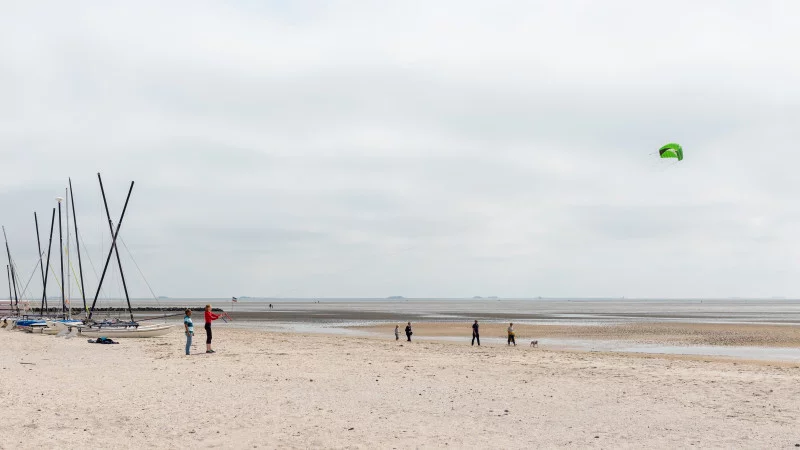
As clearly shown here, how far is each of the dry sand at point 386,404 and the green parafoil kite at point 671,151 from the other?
11154 millimetres

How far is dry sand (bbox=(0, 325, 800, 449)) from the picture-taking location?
11258mm

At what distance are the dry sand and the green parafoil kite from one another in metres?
11.2

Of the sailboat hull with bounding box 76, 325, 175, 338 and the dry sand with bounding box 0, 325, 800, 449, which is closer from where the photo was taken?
the dry sand with bounding box 0, 325, 800, 449

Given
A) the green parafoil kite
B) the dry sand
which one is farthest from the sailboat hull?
the green parafoil kite

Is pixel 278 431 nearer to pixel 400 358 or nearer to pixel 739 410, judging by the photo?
pixel 739 410

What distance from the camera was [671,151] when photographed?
101 feet

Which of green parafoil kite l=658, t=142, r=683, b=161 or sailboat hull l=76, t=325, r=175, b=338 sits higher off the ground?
green parafoil kite l=658, t=142, r=683, b=161

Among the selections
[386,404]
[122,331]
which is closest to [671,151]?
[386,404]

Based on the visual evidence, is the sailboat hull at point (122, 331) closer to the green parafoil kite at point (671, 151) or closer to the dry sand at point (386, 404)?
the dry sand at point (386, 404)

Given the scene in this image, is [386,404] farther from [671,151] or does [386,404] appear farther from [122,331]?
[122,331]

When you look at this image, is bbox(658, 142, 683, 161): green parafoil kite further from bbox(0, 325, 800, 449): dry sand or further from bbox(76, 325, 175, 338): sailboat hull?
bbox(76, 325, 175, 338): sailboat hull

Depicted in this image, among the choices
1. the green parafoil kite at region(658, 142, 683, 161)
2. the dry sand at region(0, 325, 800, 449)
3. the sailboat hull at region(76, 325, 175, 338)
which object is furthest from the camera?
the sailboat hull at region(76, 325, 175, 338)

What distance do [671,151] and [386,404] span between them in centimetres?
2238

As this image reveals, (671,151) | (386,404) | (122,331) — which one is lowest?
(386,404)
